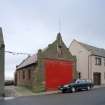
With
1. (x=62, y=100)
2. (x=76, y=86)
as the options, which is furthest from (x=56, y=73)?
(x=62, y=100)

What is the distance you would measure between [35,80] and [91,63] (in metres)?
15.1

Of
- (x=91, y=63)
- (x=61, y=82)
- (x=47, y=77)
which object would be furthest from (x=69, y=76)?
(x=91, y=63)

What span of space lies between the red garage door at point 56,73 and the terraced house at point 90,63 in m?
7.89

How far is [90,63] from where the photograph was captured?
4809 cm

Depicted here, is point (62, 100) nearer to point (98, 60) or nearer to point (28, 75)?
point (28, 75)

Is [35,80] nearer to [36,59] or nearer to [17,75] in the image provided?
[36,59]

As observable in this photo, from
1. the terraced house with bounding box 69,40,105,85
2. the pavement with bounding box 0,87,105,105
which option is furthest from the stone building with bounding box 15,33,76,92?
the pavement with bounding box 0,87,105,105

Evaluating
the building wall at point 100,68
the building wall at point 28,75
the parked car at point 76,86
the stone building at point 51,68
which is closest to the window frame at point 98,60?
the building wall at point 100,68

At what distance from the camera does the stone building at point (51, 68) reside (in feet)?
121

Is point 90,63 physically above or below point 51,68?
above

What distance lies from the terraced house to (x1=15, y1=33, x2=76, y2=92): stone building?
23.9 ft

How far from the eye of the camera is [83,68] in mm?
49375

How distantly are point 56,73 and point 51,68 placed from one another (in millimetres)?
1314

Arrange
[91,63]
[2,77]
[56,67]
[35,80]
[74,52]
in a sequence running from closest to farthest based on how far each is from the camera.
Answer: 1. [2,77]
2. [35,80]
3. [56,67]
4. [91,63]
5. [74,52]
